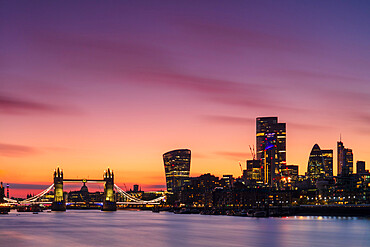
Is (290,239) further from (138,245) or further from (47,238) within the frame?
(47,238)

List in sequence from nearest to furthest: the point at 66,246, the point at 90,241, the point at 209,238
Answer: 1. the point at 66,246
2. the point at 90,241
3. the point at 209,238

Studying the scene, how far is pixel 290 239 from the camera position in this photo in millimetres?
92438

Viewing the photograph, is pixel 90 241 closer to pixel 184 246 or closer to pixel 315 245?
pixel 184 246

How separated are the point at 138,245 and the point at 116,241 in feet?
20.5

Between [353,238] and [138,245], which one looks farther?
[353,238]

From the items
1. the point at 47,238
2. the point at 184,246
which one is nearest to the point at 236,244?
the point at 184,246

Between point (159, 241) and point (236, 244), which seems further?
point (159, 241)

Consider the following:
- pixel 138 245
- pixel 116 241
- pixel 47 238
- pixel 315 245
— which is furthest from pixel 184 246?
pixel 47 238

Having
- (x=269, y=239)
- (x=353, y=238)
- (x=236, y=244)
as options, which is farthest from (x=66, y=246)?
(x=353, y=238)

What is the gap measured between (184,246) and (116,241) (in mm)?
13762

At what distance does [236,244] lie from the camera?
83625 mm

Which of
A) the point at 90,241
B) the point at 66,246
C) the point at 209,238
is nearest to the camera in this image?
the point at 66,246

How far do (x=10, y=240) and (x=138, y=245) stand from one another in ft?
72.4

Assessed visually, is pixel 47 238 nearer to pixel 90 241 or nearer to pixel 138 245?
pixel 90 241
